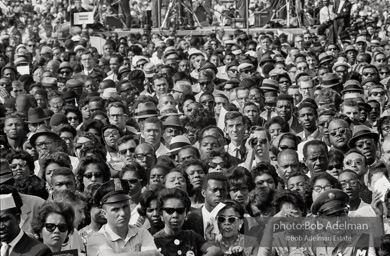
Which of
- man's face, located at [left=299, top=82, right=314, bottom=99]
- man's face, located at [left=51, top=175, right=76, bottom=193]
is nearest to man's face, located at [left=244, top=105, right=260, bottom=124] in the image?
man's face, located at [left=299, top=82, right=314, bottom=99]

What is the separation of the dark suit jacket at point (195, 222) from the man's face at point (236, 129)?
368 centimetres

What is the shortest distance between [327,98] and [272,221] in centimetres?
652

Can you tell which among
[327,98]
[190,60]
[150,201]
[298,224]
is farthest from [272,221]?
[190,60]

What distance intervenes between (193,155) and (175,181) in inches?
59.9

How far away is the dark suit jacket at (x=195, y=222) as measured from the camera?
1002 centimetres

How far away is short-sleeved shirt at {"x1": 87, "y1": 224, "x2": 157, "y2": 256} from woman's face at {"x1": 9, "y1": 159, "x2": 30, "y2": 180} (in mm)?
2297

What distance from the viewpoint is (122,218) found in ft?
30.4

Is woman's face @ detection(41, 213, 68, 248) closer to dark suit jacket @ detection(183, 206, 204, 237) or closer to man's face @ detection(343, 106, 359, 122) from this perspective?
dark suit jacket @ detection(183, 206, 204, 237)

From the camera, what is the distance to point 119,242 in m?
9.20

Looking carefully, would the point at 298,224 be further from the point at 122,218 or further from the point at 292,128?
the point at 292,128

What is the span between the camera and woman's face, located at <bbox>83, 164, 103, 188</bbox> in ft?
37.0

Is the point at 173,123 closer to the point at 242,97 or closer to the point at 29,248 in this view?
the point at 242,97

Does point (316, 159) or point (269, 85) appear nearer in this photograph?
point (316, 159)

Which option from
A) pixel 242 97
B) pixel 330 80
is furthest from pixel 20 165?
pixel 330 80
